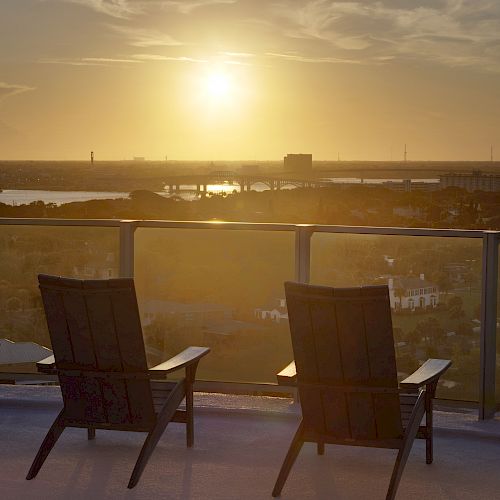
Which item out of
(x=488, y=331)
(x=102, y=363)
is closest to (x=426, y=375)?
(x=102, y=363)

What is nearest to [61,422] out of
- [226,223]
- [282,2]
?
[226,223]

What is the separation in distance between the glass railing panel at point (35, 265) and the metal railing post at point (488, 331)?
86.0 inches

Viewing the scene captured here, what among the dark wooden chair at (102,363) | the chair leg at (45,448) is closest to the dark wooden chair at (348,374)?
the dark wooden chair at (102,363)

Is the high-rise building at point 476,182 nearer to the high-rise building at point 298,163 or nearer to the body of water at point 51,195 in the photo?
the high-rise building at point 298,163

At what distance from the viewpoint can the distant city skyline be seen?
41.9 m

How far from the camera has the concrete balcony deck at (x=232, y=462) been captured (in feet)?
13.6

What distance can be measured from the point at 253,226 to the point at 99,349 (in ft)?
5.98

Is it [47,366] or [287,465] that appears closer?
[287,465]

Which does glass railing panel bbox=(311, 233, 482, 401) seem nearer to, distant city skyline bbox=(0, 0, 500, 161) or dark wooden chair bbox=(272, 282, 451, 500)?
dark wooden chair bbox=(272, 282, 451, 500)

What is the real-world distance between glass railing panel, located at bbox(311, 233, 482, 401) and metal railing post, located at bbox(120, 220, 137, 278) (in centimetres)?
118

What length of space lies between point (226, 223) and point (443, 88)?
49.5 meters

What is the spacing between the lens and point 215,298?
5.99 meters

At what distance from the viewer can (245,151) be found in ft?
161

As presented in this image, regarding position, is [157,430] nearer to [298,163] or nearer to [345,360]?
[345,360]
